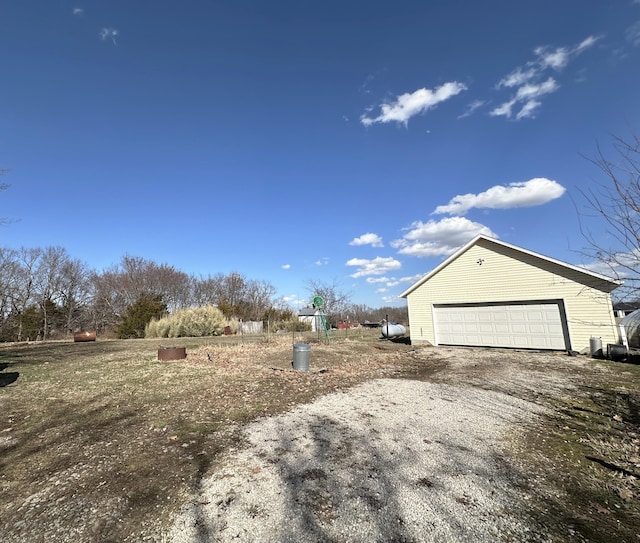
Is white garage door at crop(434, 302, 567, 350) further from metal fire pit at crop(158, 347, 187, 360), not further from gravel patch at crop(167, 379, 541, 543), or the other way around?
metal fire pit at crop(158, 347, 187, 360)

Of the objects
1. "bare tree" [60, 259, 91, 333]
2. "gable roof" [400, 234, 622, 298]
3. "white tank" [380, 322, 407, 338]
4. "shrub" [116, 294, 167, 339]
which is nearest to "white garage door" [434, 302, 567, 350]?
"gable roof" [400, 234, 622, 298]

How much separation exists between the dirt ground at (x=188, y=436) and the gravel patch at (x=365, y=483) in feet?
0.91

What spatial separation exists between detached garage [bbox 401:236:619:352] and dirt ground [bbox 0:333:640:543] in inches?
121

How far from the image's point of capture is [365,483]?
133 inches

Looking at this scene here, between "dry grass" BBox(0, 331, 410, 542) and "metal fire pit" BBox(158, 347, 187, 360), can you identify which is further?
"metal fire pit" BBox(158, 347, 187, 360)

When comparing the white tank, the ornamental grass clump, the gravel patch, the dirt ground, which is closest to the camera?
the gravel patch

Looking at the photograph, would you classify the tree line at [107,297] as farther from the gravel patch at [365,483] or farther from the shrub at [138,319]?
the gravel patch at [365,483]

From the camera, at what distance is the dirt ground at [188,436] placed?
9.52 ft

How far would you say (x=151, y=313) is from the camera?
29.8m

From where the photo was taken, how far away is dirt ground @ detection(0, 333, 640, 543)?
9.52 feet

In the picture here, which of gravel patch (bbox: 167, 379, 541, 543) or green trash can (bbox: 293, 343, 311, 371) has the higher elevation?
green trash can (bbox: 293, 343, 311, 371)

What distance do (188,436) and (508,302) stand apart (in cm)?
1452

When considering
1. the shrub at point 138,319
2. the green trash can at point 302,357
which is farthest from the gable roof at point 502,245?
the shrub at point 138,319

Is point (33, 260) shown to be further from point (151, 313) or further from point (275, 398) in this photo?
point (275, 398)
